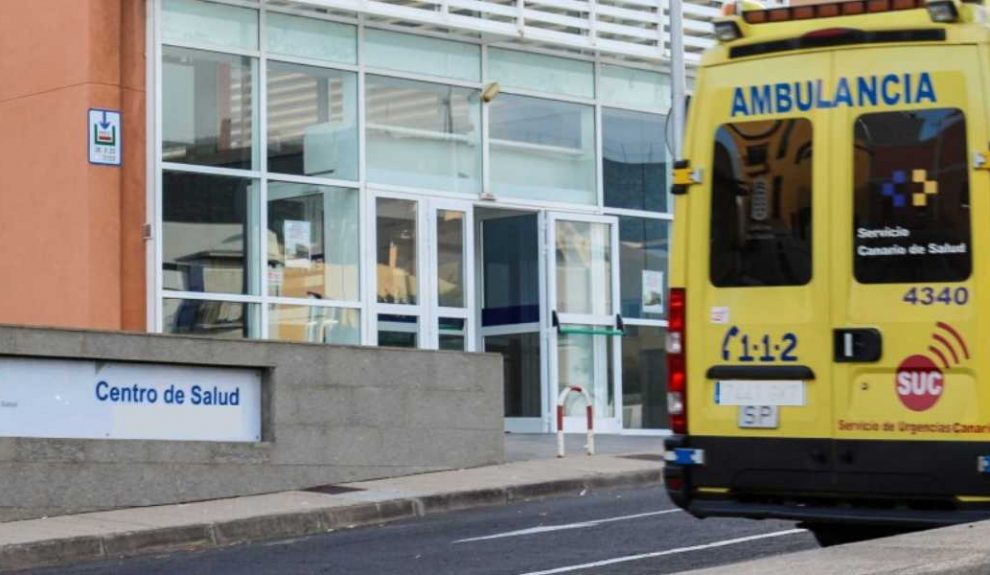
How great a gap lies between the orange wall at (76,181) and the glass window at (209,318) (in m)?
0.34

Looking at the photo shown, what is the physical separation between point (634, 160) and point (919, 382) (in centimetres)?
1638

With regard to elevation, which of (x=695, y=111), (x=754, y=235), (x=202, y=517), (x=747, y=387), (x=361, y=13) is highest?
(x=361, y=13)

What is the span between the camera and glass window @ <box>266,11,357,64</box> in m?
21.6

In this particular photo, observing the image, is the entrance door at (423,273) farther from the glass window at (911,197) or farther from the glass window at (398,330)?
the glass window at (911,197)

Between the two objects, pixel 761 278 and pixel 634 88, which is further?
pixel 634 88

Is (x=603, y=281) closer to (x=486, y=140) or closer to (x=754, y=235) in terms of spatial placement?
(x=486, y=140)

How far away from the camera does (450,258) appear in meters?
23.3

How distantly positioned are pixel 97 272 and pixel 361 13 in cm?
436

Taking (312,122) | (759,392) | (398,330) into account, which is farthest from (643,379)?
(759,392)

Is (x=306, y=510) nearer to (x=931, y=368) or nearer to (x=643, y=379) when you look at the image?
(x=931, y=368)

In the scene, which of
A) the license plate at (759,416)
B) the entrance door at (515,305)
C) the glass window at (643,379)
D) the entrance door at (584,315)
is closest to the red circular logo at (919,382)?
the license plate at (759,416)

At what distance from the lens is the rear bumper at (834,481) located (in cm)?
898

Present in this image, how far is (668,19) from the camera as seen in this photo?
25453mm

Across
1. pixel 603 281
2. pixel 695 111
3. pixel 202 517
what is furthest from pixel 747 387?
pixel 603 281
